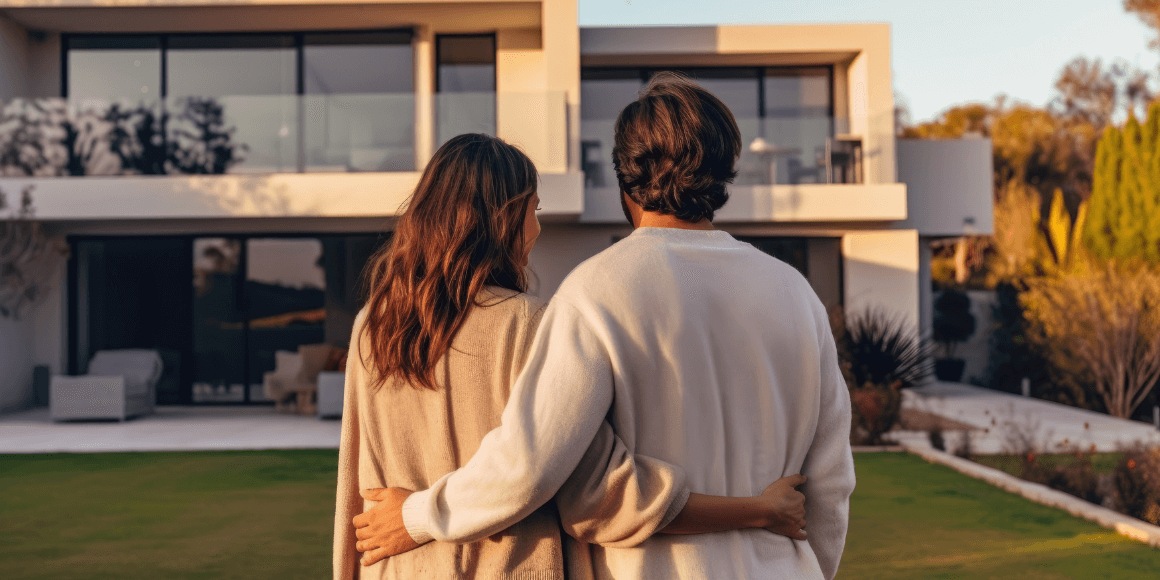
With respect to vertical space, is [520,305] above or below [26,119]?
below

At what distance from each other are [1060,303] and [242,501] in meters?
11.7

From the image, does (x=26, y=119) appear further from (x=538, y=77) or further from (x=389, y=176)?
(x=538, y=77)

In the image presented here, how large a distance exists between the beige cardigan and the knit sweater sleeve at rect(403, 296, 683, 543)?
0.39 ft

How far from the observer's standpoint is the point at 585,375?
4.86 feet

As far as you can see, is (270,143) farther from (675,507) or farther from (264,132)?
(675,507)

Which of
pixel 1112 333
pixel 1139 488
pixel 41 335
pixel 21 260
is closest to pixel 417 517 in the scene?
pixel 1139 488

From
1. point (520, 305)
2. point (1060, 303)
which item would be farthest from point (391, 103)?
point (520, 305)

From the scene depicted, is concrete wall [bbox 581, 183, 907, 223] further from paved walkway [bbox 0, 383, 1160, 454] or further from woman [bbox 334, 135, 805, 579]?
woman [bbox 334, 135, 805, 579]

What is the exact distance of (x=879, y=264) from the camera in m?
15.1

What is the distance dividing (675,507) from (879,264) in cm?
1435

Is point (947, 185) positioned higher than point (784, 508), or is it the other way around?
point (947, 185)

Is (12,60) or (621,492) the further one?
(12,60)

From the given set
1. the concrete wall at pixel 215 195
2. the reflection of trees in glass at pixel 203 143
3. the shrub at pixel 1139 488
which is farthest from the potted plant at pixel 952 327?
the reflection of trees in glass at pixel 203 143

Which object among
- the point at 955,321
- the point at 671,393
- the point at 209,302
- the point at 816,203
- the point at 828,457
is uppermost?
the point at 816,203
